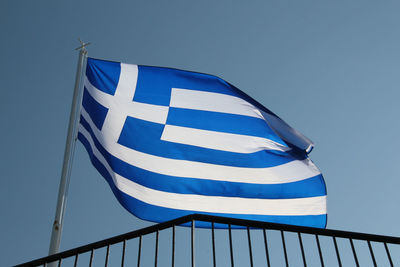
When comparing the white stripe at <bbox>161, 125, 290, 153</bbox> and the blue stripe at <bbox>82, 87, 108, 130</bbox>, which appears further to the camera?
the white stripe at <bbox>161, 125, 290, 153</bbox>

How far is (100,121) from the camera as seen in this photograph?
691 cm

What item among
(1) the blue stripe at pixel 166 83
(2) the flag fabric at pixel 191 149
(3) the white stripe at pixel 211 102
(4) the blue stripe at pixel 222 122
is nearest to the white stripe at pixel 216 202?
(2) the flag fabric at pixel 191 149

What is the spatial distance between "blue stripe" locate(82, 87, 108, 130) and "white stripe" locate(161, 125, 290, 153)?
1027 mm

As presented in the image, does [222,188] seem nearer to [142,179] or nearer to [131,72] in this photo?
[142,179]

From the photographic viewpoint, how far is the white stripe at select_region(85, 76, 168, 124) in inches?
283

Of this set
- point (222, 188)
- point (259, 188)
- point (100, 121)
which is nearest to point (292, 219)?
point (259, 188)

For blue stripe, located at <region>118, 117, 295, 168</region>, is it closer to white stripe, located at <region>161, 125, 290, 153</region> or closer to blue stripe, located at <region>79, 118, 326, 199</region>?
white stripe, located at <region>161, 125, 290, 153</region>

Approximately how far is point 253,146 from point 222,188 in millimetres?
1032

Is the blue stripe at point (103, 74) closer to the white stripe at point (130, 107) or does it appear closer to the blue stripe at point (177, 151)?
the white stripe at point (130, 107)

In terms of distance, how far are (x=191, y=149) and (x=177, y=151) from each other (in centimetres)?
24

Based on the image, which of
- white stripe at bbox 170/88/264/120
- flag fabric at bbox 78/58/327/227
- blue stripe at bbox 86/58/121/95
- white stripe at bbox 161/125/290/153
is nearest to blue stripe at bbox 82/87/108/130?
flag fabric at bbox 78/58/327/227

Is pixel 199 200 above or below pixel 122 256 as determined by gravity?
above

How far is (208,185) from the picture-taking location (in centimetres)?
717

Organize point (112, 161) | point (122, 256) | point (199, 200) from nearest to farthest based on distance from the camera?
point (122, 256)
point (112, 161)
point (199, 200)
